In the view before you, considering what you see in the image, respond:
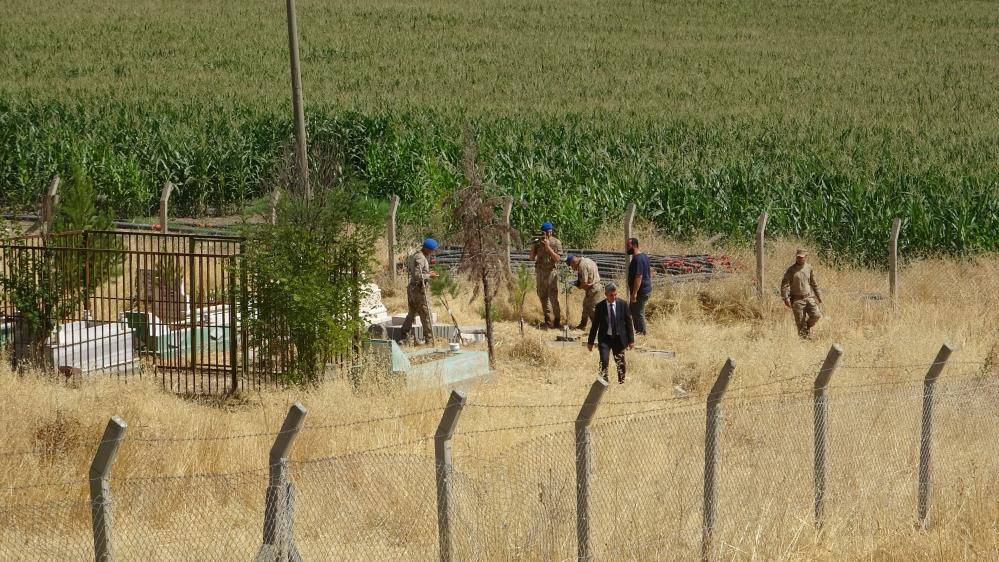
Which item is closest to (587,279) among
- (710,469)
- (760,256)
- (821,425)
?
(760,256)

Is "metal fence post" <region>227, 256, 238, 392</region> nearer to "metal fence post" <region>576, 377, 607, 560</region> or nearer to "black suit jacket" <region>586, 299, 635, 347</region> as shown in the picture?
"black suit jacket" <region>586, 299, 635, 347</region>

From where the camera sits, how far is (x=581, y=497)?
7746 mm

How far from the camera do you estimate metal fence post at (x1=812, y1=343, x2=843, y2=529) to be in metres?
8.80

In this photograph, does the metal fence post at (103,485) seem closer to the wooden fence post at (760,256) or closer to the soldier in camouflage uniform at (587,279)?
the soldier in camouflage uniform at (587,279)

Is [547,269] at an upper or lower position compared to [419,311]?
upper

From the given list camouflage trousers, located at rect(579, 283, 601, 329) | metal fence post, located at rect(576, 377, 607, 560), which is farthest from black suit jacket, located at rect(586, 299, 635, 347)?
metal fence post, located at rect(576, 377, 607, 560)

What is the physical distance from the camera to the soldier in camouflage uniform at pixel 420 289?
55.6ft

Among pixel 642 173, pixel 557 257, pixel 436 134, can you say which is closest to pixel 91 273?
pixel 557 257

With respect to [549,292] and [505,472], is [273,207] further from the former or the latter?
[505,472]

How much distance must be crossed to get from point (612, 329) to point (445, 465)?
7.62 meters

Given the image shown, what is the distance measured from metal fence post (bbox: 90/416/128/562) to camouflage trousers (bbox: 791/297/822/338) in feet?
39.7

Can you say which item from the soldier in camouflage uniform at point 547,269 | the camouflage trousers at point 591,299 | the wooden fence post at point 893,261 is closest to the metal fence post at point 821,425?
the camouflage trousers at point 591,299

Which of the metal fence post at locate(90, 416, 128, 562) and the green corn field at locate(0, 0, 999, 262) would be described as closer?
the metal fence post at locate(90, 416, 128, 562)

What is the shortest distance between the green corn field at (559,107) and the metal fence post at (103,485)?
32.9 feet
